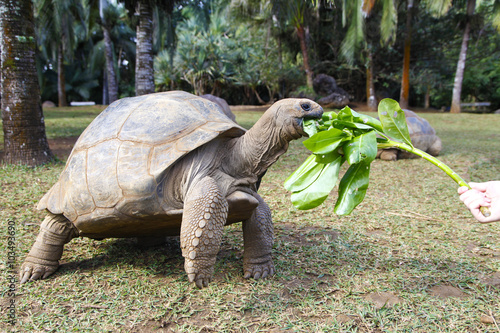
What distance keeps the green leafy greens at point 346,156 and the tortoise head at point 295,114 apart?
3.8 inches

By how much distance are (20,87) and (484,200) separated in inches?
188

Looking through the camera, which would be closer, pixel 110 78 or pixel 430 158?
pixel 430 158

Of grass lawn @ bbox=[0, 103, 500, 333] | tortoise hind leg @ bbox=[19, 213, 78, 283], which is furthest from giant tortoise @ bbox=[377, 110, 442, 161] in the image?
tortoise hind leg @ bbox=[19, 213, 78, 283]

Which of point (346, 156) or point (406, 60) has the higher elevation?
point (406, 60)

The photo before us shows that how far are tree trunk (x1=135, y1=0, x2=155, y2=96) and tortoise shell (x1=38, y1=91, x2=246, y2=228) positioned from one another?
15.4 feet

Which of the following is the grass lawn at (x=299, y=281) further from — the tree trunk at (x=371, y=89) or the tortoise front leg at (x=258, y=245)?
the tree trunk at (x=371, y=89)

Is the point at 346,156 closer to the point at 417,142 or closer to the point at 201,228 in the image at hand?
the point at 201,228

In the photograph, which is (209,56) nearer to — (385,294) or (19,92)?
(19,92)

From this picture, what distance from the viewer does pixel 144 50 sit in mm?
6539

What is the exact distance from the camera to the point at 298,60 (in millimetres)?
18281

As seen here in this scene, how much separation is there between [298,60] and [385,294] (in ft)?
57.4

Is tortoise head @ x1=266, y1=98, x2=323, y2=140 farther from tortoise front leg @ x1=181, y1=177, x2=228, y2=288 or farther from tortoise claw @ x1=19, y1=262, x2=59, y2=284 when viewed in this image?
tortoise claw @ x1=19, y1=262, x2=59, y2=284

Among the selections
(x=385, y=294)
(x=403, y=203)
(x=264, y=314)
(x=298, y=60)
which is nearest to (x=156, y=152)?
(x=264, y=314)

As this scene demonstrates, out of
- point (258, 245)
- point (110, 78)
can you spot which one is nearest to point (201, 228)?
point (258, 245)
